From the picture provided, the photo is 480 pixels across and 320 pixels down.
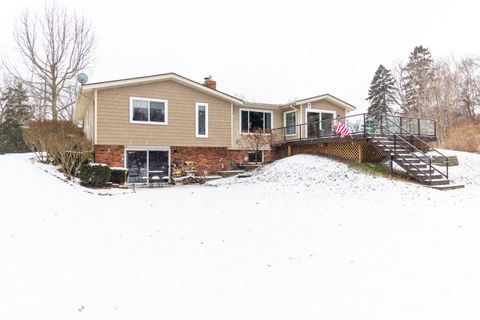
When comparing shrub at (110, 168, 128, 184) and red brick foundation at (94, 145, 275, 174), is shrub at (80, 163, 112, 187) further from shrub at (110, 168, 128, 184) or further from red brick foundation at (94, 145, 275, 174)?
red brick foundation at (94, 145, 275, 174)

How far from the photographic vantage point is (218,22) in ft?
71.1

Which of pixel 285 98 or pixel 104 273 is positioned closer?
pixel 104 273

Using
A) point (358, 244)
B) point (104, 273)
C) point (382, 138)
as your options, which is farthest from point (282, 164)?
point (104, 273)

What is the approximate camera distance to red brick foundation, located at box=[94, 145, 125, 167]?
14117 millimetres

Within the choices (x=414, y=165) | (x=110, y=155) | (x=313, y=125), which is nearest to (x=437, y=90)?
(x=313, y=125)

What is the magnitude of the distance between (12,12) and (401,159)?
25005 millimetres

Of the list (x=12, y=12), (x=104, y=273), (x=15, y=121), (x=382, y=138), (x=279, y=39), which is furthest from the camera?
(x=15, y=121)

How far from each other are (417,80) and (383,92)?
14.5 ft

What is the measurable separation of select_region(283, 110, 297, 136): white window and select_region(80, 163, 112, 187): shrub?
34.8ft

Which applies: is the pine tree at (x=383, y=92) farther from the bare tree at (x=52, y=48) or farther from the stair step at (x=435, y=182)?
the bare tree at (x=52, y=48)

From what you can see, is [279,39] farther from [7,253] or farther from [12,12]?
[7,253]

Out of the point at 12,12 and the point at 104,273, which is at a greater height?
the point at 12,12

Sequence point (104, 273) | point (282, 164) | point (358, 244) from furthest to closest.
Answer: point (282, 164)
point (358, 244)
point (104, 273)

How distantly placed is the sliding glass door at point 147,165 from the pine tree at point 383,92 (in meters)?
33.0
